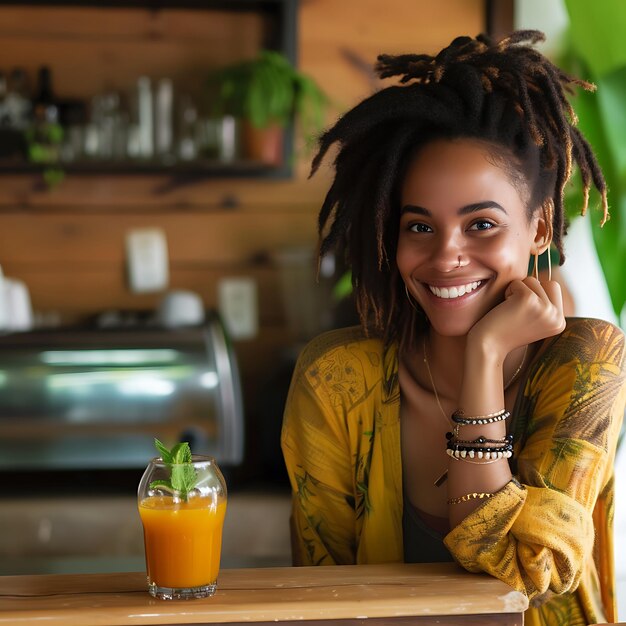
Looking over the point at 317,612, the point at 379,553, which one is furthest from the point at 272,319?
the point at 317,612

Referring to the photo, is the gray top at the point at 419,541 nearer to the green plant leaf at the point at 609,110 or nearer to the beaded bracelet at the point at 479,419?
the beaded bracelet at the point at 479,419

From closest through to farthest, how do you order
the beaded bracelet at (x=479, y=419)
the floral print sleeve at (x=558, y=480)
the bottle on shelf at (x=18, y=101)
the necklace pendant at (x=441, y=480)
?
the floral print sleeve at (x=558, y=480), the beaded bracelet at (x=479, y=419), the necklace pendant at (x=441, y=480), the bottle on shelf at (x=18, y=101)

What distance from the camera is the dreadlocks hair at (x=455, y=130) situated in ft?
3.96

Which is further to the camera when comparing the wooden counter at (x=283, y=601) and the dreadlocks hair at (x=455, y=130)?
the dreadlocks hair at (x=455, y=130)

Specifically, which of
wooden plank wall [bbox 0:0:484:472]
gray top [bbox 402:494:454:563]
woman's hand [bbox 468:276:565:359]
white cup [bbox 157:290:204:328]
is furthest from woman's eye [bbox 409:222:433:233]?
wooden plank wall [bbox 0:0:484:472]

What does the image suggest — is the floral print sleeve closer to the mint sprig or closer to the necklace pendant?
the necklace pendant

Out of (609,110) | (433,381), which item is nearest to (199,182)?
(609,110)

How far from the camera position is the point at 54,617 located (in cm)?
92

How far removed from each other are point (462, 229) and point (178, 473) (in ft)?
1.60

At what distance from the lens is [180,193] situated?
2.72 meters

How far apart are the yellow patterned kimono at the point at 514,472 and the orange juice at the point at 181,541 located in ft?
0.88

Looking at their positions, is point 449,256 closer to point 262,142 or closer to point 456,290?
point 456,290

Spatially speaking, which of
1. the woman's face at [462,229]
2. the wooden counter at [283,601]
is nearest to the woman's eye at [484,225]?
the woman's face at [462,229]

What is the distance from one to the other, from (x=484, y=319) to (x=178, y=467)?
0.43 m
